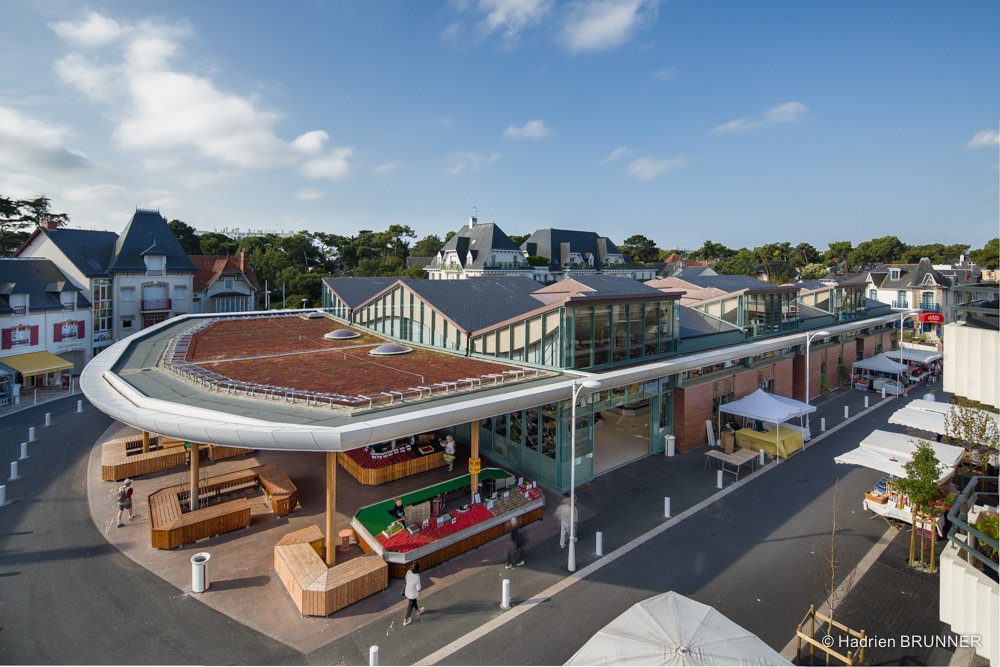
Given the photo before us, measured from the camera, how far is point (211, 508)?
1439cm

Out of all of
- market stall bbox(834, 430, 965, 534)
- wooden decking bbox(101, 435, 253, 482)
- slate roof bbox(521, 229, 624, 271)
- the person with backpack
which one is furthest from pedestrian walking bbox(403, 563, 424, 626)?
slate roof bbox(521, 229, 624, 271)

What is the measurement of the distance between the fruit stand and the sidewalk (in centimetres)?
38

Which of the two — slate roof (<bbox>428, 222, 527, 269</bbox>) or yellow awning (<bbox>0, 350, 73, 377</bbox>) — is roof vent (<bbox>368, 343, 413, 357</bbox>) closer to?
yellow awning (<bbox>0, 350, 73, 377</bbox>)

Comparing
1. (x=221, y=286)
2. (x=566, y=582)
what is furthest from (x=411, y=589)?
(x=221, y=286)

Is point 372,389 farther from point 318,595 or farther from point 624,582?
point 624,582

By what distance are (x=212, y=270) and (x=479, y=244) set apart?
3277 cm

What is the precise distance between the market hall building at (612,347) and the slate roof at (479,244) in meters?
34.9

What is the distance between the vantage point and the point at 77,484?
1778 cm

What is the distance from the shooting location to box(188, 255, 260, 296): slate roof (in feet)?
161

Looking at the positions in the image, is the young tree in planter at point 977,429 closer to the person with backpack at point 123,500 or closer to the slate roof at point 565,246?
the person with backpack at point 123,500

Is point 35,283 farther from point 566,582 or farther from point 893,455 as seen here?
point 893,455

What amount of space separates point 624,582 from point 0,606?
14164mm

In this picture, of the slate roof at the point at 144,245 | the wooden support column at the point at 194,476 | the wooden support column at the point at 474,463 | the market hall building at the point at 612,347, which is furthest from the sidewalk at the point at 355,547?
the slate roof at the point at 144,245

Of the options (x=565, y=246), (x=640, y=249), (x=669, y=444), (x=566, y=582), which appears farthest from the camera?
(x=640, y=249)
